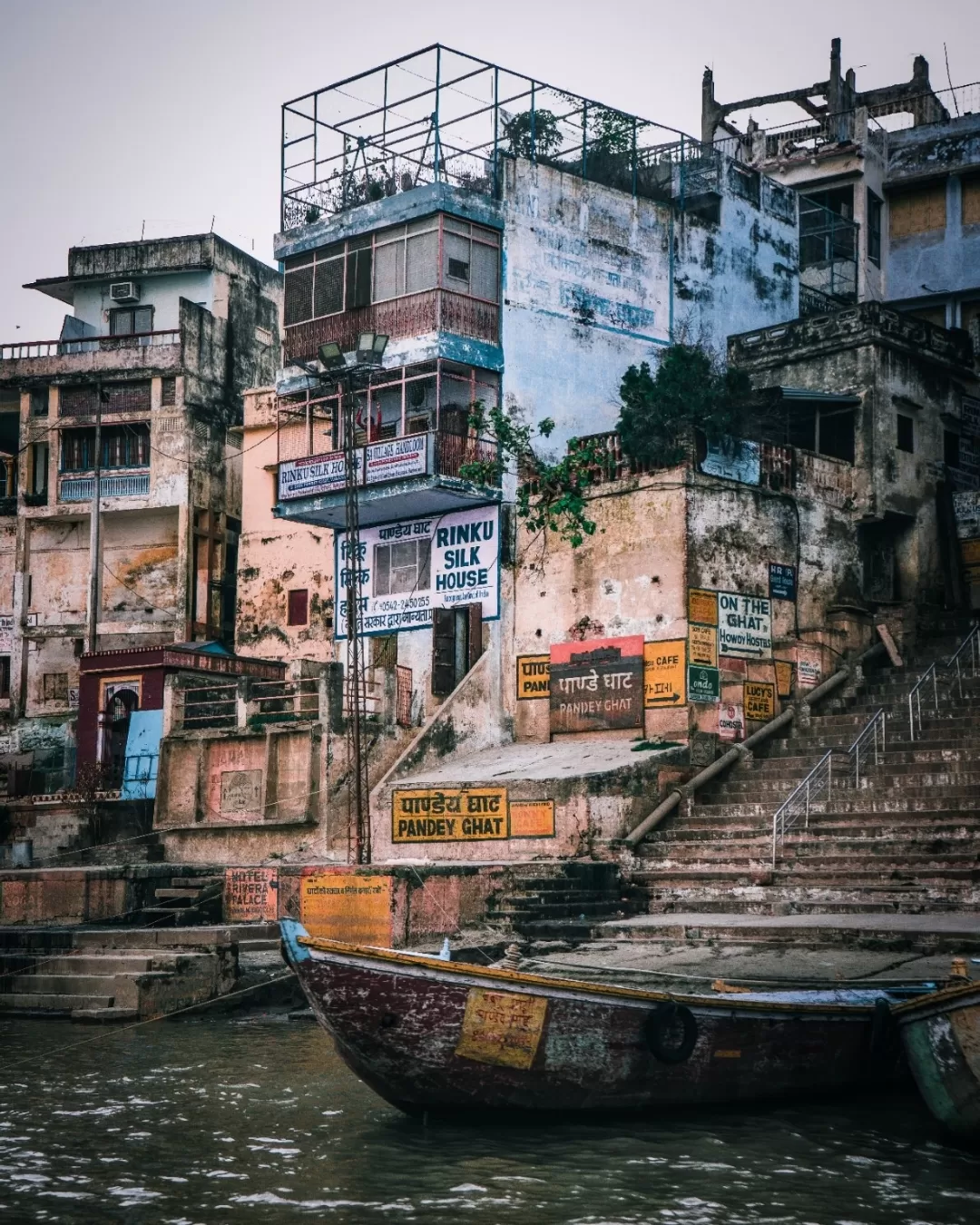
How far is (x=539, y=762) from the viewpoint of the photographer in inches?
978

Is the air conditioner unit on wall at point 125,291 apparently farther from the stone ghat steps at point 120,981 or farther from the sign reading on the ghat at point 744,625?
the stone ghat steps at point 120,981

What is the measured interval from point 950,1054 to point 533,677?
16958 millimetres

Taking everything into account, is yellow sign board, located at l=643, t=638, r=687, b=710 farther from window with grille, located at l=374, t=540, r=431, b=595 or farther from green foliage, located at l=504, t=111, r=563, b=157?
green foliage, located at l=504, t=111, r=563, b=157

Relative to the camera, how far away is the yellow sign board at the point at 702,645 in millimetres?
25109

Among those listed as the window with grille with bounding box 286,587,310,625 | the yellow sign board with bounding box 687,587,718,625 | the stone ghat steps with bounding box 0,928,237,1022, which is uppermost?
the window with grille with bounding box 286,587,310,625

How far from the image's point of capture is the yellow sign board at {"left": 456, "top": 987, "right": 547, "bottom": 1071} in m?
11.1

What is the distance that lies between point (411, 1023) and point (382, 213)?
2065cm

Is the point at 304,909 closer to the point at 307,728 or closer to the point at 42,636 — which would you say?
the point at 307,728

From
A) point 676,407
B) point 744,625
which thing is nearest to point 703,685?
point 744,625

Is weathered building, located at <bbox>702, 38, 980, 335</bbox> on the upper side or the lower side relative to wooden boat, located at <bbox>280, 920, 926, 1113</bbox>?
upper

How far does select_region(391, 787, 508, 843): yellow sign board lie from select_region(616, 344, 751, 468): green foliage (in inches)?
255

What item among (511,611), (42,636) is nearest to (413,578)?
(511,611)

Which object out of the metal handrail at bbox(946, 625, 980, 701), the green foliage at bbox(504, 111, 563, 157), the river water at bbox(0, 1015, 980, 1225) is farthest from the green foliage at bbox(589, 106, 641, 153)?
the river water at bbox(0, 1015, 980, 1225)

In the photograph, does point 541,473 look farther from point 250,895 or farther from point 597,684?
point 250,895
